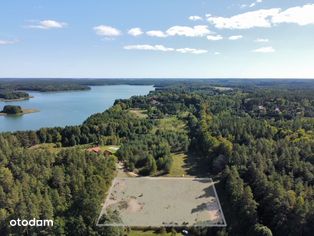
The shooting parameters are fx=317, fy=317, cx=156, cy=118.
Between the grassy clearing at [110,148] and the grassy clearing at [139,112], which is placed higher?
the grassy clearing at [139,112]

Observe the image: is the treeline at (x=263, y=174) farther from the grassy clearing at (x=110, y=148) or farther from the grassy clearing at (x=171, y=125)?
the grassy clearing at (x=110, y=148)

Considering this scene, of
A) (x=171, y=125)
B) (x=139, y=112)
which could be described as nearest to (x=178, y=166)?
(x=171, y=125)

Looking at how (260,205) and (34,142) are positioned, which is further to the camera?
(34,142)

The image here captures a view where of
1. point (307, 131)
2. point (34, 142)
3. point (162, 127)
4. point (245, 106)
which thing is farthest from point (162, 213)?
point (245, 106)

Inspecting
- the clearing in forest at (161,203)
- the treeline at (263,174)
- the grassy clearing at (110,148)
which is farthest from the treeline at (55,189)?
the treeline at (263,174)

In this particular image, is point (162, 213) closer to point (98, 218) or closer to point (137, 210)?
point (137, 210)

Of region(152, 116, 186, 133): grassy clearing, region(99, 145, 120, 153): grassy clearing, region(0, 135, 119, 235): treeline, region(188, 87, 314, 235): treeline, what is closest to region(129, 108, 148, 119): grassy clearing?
region(152, 116, 186, 133): grassy clearing

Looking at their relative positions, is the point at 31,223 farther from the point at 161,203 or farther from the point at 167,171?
the point at 167,171
